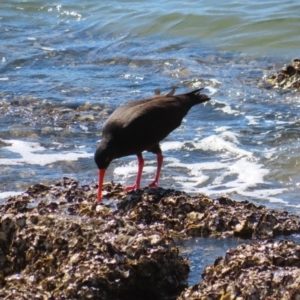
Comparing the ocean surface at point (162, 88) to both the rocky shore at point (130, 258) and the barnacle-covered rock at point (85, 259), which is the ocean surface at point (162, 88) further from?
the barnacle-covered rock at point (85, 259)

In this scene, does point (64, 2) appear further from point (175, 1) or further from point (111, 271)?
point (111, 271)

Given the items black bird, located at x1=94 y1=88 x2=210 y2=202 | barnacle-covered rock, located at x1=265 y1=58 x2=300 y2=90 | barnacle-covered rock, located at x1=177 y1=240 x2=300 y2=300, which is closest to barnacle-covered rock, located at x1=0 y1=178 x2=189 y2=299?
barnacle-covered rock, located at x1=177 y1=240 x2=300 y2=300

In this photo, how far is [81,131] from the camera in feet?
28.0

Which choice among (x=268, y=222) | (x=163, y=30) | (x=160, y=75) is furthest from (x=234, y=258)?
(x=163, y=30)

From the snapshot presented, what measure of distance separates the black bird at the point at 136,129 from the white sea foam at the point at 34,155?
1.34 meters

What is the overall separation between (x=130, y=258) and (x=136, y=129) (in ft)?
7.27

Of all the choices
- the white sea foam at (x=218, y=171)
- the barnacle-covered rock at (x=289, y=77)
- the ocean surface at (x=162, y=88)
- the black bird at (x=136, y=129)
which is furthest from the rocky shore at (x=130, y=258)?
the barnacle-covered rock at (x=289, y=77)

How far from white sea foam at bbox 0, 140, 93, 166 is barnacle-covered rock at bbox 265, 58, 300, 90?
3.28 meters

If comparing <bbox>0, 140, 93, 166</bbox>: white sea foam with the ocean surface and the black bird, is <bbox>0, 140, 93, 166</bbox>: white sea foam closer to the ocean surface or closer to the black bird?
the ocean surface

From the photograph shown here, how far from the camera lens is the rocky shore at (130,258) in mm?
3607

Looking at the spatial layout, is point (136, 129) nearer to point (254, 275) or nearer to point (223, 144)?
point (223, 144)

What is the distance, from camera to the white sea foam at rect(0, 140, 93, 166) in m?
7.46

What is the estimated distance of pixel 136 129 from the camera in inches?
237

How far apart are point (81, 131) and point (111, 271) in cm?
482
